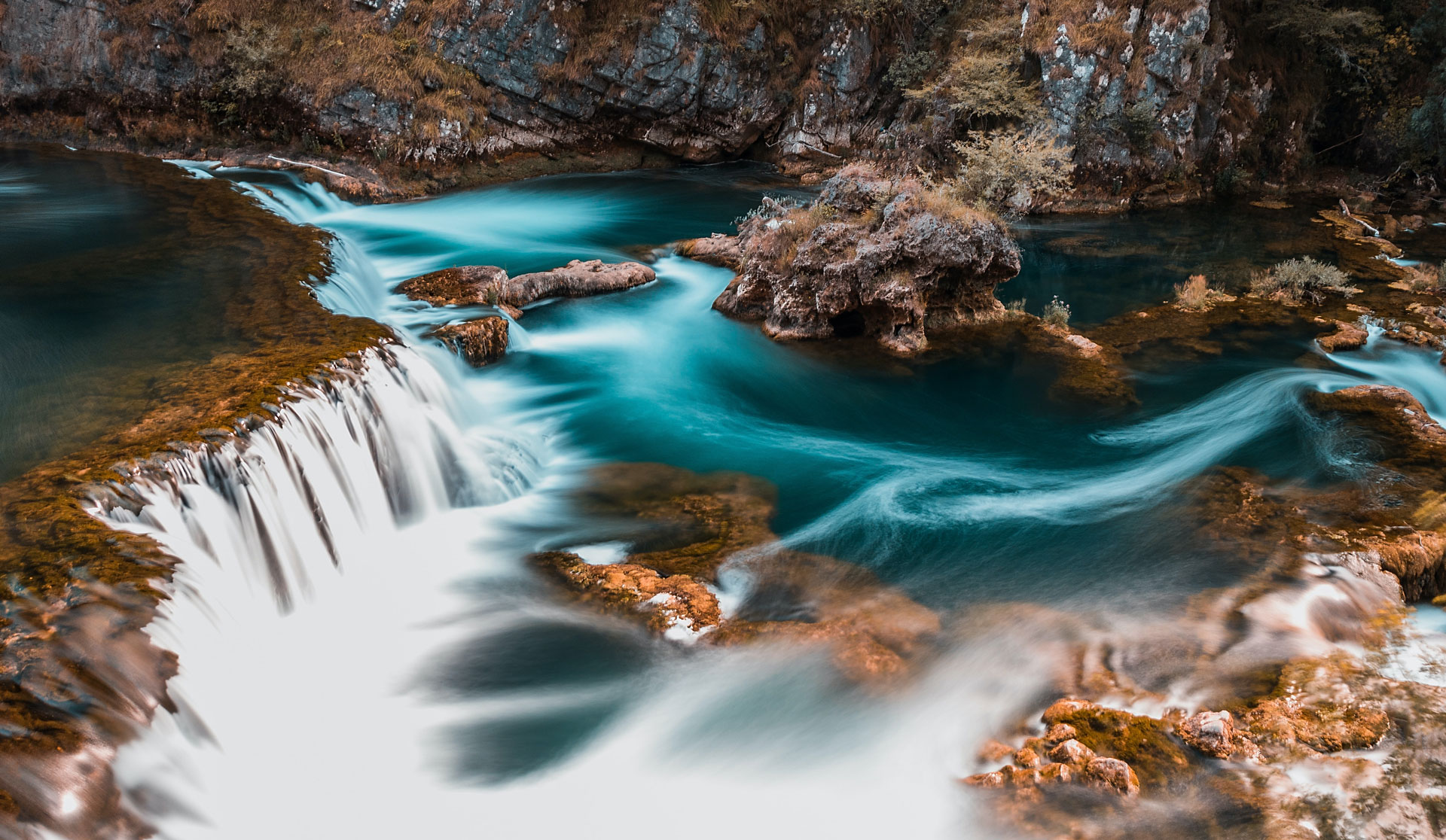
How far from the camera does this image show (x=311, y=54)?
70.6 ft

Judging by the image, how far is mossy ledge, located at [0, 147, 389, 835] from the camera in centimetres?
400

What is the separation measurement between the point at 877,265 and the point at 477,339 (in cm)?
560

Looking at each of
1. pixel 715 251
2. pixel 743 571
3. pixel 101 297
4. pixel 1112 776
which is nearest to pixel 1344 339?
pixel 715 251

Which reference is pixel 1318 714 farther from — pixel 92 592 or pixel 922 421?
pixel 92 592

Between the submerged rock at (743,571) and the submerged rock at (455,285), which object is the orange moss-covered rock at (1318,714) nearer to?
the submerged rock at (743,571)

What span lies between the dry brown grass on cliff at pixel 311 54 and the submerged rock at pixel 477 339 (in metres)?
11.7

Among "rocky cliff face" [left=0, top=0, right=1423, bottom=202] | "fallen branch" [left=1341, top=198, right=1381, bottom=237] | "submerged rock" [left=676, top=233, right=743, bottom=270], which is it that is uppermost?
"rocky cliff face" [left=0, top=0, right=1423, bottom=202]

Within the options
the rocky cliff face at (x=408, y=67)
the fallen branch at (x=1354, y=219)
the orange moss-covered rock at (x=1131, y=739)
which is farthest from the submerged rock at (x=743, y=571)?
the fallen branch at (x=1354, y=219)

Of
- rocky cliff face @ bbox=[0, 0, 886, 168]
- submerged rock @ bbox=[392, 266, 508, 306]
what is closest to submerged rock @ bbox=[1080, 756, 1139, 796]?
submerged rock @ bbox=[392, 266, 508, 306]

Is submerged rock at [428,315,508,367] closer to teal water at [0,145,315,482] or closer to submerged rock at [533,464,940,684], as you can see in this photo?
teal water at [0,145,315,482]

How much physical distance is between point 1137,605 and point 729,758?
139 inches

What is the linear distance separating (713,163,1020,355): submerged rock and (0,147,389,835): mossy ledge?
629 centimetres

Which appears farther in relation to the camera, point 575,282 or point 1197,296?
point 575,282

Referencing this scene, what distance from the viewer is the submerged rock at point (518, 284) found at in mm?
13109
